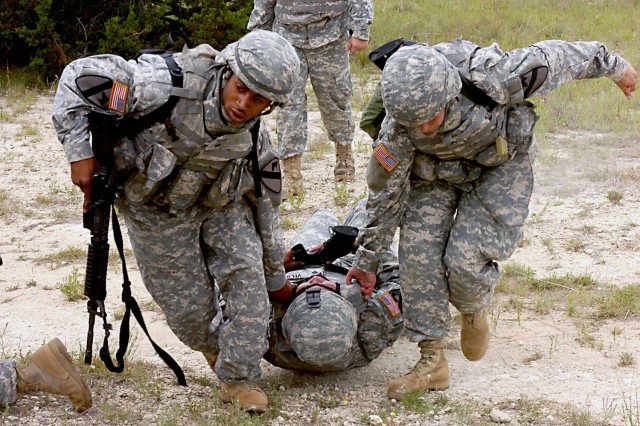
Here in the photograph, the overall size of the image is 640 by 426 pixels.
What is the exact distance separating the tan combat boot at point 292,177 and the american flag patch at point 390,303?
2.79m

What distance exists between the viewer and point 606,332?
4941 mm

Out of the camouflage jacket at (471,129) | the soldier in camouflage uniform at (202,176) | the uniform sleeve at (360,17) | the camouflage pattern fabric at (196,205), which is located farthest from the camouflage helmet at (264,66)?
the uniform sleeve at (360,17)

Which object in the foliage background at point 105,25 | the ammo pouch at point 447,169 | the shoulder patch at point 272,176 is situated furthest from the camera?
the foliage background at point 105,25

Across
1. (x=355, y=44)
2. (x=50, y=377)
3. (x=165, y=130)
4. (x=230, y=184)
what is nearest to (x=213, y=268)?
(x=230, y=184)

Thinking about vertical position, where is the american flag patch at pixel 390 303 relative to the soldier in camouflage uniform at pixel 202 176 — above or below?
below

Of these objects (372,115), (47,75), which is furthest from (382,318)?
(47,75)

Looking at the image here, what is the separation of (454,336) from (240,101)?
2.08 meters

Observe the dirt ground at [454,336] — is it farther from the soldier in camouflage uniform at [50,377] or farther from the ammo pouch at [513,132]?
the ammo pouch at [513,132]

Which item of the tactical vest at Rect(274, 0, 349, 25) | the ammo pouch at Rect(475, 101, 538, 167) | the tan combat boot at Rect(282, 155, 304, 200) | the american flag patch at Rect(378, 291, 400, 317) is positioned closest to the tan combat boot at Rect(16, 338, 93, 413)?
the american flag patch at Rect(378, 291, 400, 317)

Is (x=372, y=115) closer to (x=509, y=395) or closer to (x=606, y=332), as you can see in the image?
(x=509, y=395)

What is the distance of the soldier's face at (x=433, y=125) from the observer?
3.85 meters

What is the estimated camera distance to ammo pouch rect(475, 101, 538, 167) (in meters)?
4.08

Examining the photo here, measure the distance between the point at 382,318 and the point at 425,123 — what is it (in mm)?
1173

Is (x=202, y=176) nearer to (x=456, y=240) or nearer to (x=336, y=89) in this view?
(x=456, y=240)
